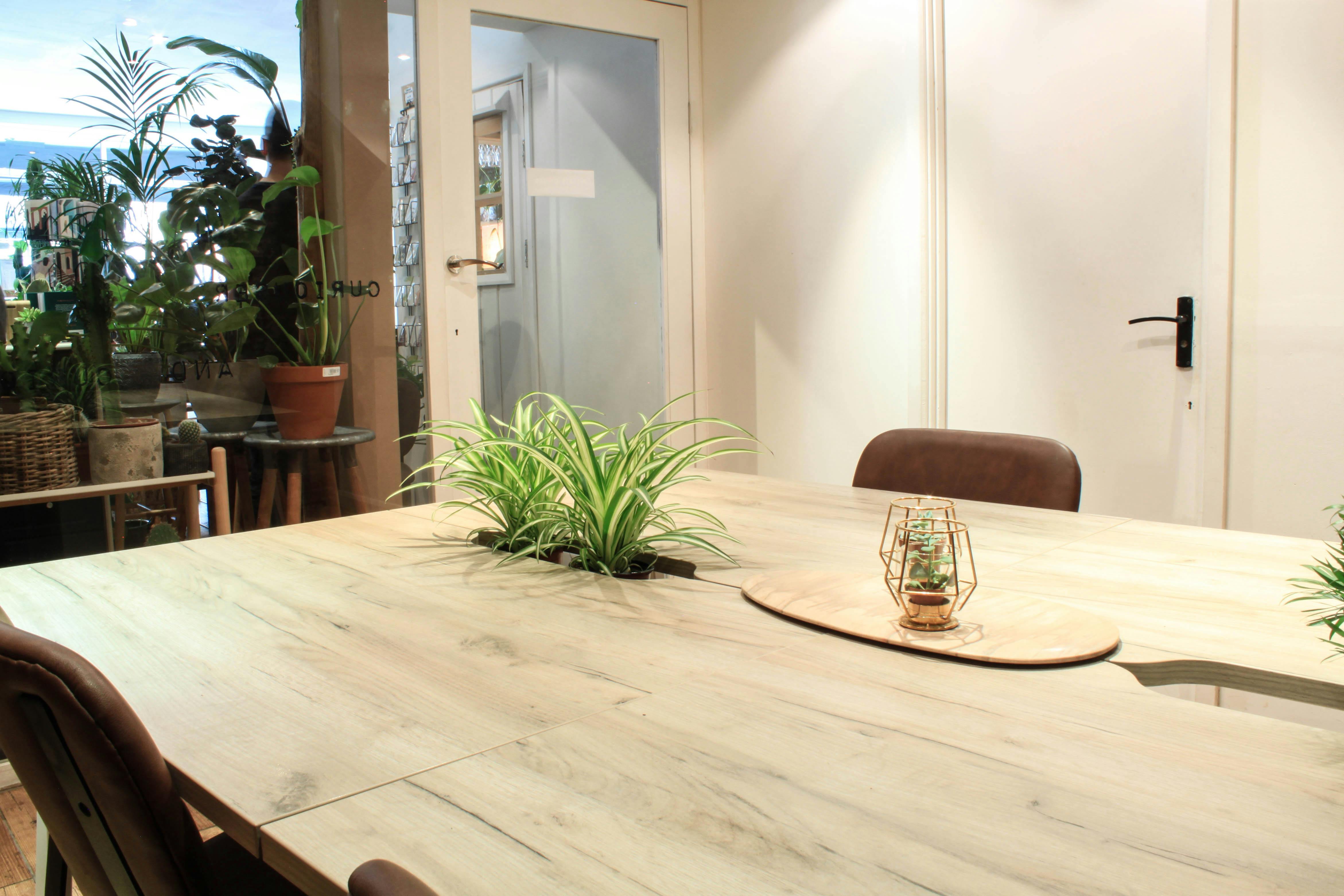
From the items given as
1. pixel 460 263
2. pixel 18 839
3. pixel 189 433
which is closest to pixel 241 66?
pixel 460 263

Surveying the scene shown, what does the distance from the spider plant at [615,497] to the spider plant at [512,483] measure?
0.06 feet

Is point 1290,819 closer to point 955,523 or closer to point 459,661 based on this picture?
point 955,523

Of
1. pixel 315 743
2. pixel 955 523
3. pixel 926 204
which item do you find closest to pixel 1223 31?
pixel 926 204

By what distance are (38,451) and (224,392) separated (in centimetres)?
52

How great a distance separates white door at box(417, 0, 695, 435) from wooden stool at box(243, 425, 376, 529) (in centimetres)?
31

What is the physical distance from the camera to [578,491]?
4.28 feet

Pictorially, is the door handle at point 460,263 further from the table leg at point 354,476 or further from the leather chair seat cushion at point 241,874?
the leather chair seat cushion at point 241,874

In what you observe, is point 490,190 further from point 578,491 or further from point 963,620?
point 963,620

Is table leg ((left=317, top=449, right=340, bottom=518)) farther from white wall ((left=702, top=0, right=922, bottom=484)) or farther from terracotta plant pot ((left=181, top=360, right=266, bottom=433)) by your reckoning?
white wall ((left=702, top=0, right=922, bottom=484))

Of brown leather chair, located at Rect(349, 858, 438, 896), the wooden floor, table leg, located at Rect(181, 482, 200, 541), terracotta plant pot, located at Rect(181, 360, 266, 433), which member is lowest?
the wooden floor

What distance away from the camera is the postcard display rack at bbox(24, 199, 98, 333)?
8.71 feet

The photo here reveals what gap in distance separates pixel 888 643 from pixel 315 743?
54 cm

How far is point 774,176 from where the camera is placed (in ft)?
12.3

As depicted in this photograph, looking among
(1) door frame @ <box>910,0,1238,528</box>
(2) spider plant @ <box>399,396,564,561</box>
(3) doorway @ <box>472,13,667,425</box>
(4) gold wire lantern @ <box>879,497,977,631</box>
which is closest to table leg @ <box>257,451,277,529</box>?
(3) doorway @ <box>472,13,667,425</box>
